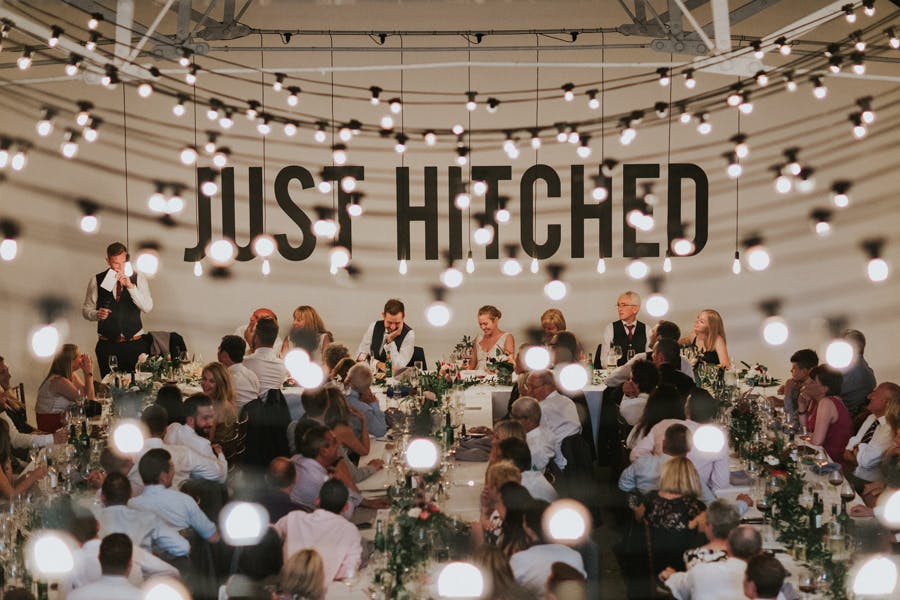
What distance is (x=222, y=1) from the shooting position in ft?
34.8

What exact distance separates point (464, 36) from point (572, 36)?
3.44ft

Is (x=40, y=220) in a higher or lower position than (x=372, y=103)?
lower

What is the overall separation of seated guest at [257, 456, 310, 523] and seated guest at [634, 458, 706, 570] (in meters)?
1.65

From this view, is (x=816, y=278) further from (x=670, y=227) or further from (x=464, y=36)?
(x=464, y=36)

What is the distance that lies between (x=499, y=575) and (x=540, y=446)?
1.87 meters

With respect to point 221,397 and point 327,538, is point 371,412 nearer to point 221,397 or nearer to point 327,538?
point 221,397

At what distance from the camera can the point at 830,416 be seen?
680 centimetres

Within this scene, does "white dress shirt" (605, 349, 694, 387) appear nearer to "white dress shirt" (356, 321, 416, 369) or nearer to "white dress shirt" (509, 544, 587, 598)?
"white dress shirt" (356, 321, 416, 369)

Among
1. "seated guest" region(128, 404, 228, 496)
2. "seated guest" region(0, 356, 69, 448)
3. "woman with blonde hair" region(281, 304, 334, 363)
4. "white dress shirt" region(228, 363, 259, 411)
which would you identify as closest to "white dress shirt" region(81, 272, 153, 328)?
"woman with blonde hair" region(281, 304, 334, 363)

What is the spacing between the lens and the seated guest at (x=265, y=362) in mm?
7326

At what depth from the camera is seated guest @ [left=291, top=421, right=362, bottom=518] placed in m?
5.46

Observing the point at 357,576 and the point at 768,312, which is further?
the point at 768,312

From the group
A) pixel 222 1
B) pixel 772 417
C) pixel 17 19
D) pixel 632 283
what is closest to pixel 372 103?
pixel 222 1

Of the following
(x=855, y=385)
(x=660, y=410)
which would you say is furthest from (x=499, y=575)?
(x=855, y=385)
